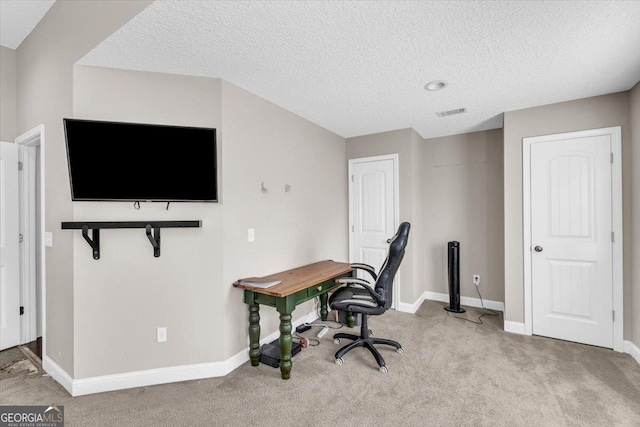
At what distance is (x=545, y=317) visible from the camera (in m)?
3.06

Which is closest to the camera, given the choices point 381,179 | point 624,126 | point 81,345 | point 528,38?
point 528,38

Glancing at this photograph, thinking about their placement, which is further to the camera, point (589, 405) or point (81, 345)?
point (81, 345)

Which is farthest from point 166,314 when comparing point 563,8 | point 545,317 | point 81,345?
point 545,317

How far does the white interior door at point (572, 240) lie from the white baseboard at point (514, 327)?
0.36 feet

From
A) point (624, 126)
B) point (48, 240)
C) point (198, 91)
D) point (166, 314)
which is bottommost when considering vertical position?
point (166, 314)

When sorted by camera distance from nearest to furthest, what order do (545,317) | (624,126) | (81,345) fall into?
1. (81,345)
2. (624,126)
3. (545,317)

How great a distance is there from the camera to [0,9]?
2279 mm

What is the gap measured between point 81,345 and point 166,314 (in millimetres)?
585

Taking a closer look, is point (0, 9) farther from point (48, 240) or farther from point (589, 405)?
point (589, 405)

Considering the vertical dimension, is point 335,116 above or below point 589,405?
above

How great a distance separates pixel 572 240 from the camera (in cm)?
292

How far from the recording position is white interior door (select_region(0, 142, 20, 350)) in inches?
106

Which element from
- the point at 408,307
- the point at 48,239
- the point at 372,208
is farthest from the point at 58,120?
the point at 408,307

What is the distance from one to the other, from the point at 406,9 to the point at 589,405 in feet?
9.29
